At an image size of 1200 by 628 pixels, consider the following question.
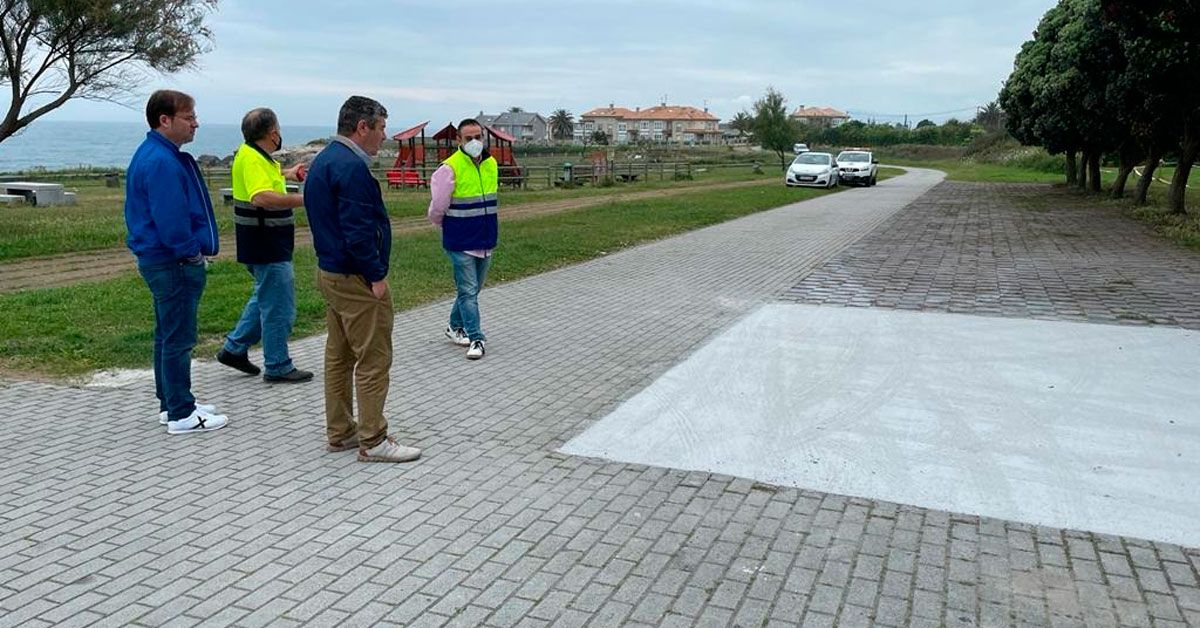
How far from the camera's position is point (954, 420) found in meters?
5.63

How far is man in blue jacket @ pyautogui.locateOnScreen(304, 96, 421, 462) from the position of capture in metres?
4.70

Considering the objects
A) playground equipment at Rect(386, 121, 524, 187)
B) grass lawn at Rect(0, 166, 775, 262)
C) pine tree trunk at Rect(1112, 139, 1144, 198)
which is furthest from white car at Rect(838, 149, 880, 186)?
playground equipment at Rect(386, 121, 524, 187)

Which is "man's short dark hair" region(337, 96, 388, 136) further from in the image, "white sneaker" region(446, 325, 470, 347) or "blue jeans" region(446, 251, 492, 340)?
"white sneaker" region(446, 325, 470, 347)

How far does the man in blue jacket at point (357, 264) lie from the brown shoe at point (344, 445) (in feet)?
0.49

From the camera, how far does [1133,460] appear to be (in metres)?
4.92

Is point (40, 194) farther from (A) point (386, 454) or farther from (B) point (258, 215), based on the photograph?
(A) point (386, 454)

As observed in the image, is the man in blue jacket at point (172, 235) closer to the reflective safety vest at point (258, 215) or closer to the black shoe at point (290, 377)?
the reflective safety vest at point (258, 215)

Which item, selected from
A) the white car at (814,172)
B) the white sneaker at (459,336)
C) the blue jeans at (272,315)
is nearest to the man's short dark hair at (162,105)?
the blue jeans at (272,315)

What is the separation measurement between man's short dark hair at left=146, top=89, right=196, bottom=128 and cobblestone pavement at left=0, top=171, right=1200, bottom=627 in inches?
71.2

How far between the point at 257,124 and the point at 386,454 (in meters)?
2.50

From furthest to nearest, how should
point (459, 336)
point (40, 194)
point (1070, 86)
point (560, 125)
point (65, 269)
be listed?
point (560, 125) → point (40, 194) → point (1070, 86) → point (65, 269) → point (459, 336)

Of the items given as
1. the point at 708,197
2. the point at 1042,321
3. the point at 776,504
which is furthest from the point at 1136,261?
the point at 708,197

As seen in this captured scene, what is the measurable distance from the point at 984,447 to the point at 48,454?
16.8 feet

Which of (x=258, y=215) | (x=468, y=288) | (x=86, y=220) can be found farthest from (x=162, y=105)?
(x=86, y=220)
